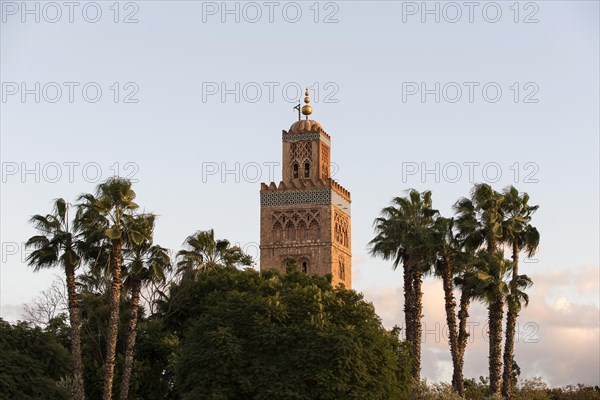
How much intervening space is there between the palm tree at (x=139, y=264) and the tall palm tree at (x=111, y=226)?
469 mm

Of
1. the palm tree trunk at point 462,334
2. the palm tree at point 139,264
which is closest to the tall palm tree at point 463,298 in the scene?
the palm tree trunk at point 462,334

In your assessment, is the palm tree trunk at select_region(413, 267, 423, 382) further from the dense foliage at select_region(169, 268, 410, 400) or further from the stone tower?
the stone tower

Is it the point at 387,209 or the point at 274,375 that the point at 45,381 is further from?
the point at 387,209

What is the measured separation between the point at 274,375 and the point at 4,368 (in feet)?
30.4

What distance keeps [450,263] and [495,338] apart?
3.68 meters

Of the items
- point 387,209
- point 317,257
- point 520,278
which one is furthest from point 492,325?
point 317,257

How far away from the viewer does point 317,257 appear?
7281cm

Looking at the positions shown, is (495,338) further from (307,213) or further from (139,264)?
(307,213)

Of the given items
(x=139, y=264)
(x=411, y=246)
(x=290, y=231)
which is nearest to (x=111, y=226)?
(x=139, y=264)

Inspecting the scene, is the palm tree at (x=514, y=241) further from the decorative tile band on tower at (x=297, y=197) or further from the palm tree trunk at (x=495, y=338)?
the decorative tile band on tower at (x=297, y=197)

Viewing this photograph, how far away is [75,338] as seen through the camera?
45469 mm

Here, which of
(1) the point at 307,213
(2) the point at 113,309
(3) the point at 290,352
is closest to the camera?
(3) the point at 290,352

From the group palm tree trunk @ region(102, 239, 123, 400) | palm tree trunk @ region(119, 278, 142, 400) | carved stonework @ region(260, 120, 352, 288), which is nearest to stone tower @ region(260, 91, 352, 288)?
carved stonework @ region(260, 120, 352, 288)

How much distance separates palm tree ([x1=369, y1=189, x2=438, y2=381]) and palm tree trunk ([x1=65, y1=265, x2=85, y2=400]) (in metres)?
14.3
